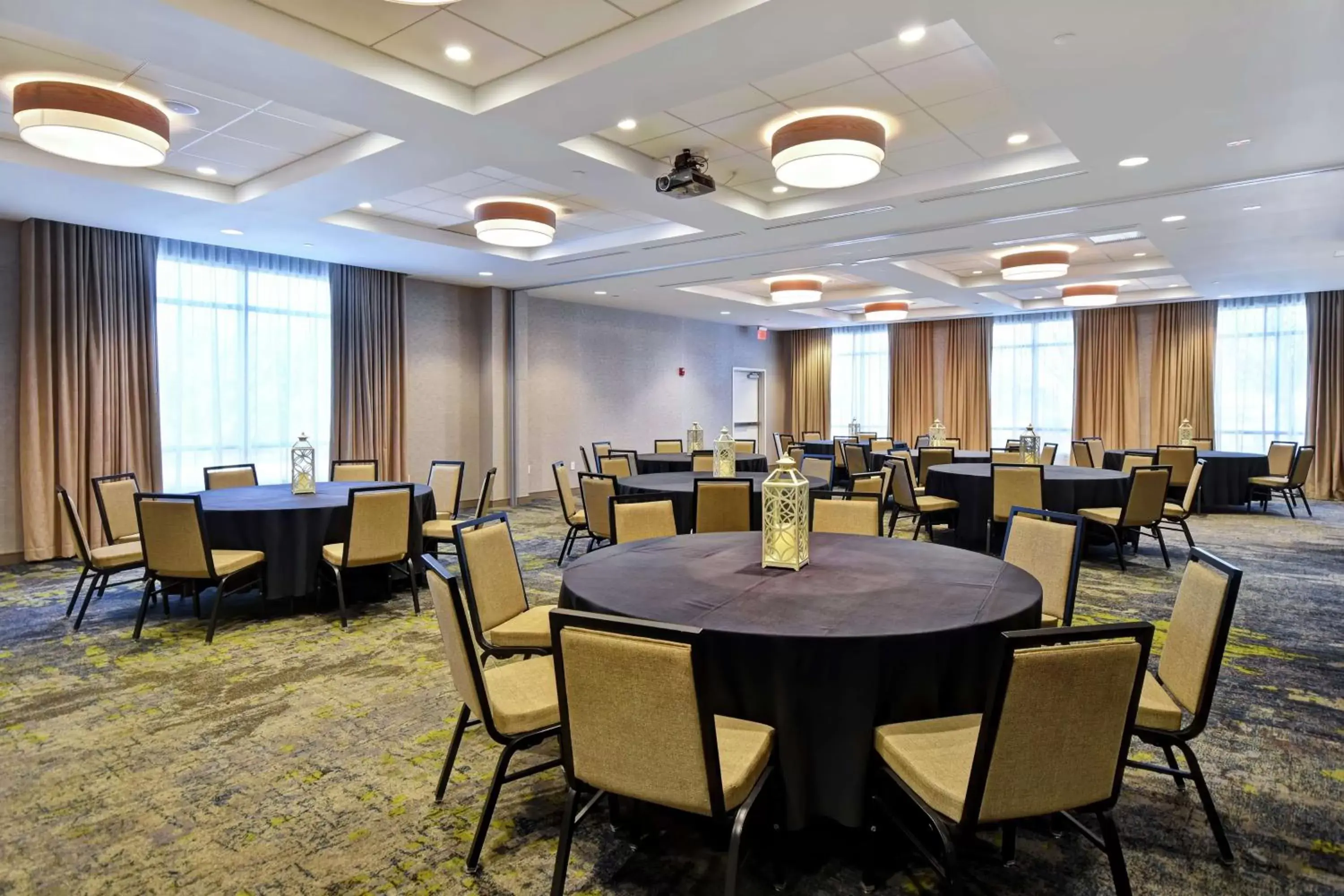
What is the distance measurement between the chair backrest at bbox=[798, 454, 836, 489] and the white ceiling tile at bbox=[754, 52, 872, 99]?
133 inches

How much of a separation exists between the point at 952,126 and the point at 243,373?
733cm

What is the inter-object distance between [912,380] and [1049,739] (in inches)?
539

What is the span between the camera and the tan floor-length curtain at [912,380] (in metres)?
14.4

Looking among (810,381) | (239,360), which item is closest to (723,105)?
(239,360)

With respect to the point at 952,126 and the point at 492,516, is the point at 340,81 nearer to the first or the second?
the point at 492,516

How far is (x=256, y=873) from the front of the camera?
87.9 inches

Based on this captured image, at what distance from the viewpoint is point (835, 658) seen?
2035mm

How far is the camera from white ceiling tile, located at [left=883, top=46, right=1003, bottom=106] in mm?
3906

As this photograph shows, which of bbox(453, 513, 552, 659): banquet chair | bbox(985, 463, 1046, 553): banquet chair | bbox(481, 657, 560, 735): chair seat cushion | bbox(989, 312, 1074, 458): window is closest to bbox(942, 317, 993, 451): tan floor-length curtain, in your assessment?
bbox(989, 312, 1074, 458): window

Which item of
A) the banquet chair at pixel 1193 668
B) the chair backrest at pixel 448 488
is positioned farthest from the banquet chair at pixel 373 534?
the banquet chair at pixel 1193 668

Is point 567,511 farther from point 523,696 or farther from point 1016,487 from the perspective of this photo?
point 523,696

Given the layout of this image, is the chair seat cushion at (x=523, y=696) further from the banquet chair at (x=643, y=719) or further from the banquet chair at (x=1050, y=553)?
the banquet chair at (x=1050, y=553)

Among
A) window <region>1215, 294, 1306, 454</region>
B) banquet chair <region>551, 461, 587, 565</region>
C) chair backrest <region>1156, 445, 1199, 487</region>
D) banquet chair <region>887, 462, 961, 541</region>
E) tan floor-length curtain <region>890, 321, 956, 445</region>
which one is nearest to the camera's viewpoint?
banquet chair <region>551, 461, 587, 565</region>

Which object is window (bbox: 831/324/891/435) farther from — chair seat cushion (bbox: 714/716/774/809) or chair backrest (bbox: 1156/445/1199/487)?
chair seat cushion (bbox: 714/716/774/809)
